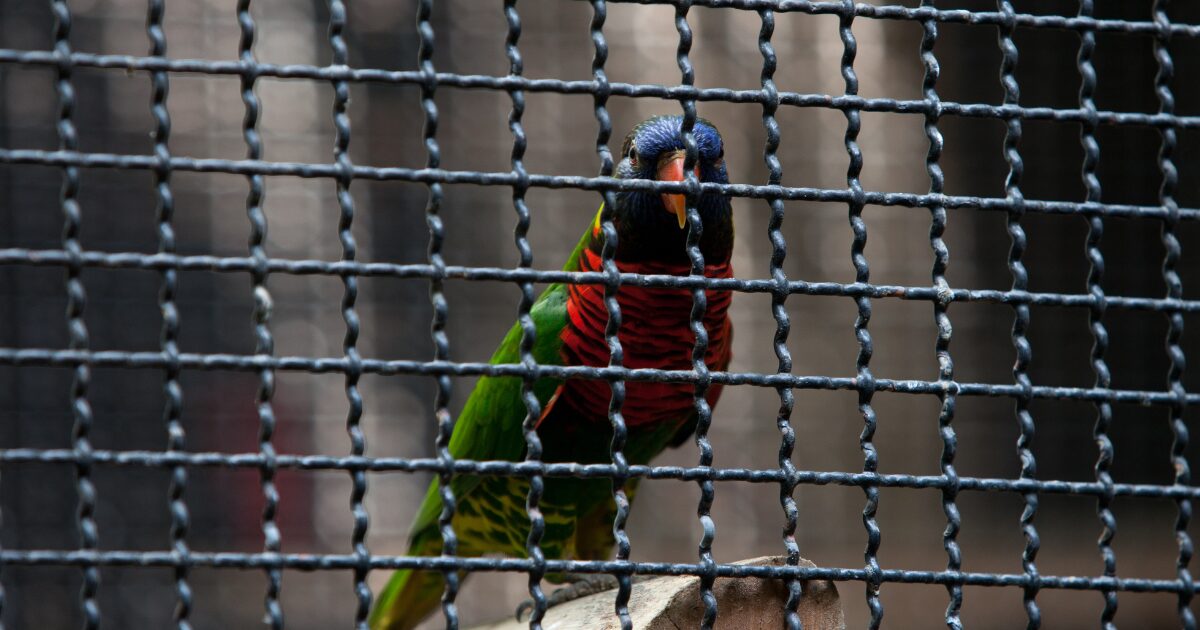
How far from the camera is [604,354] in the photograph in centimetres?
169

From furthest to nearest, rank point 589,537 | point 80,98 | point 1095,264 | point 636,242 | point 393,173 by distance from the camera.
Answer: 1. point 80,98
2. point 589,537
3. point 636,242
4. point 1095,264
5. point 393,173

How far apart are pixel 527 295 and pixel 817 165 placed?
2795 mm

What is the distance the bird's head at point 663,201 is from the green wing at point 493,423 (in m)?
0.08

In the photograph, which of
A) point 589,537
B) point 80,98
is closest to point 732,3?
point 589,537

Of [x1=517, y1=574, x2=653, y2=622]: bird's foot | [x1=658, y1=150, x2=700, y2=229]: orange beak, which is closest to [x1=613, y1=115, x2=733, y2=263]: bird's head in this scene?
[x1=658, y1=150, x2=700, y2=229]: orange beak

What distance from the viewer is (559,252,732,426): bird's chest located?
5.53 feet

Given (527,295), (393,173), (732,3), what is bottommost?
(527,295)

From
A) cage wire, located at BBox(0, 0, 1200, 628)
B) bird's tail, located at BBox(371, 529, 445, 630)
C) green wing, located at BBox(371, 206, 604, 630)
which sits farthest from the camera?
bird's tail, located at BBox(371, 529, 445, 630)

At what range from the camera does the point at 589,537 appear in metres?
2.13

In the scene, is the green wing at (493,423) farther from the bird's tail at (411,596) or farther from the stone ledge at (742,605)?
the stone ledge at (742,605)

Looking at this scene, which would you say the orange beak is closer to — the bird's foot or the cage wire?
the cage wire

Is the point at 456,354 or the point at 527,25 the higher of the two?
the point at 527,25

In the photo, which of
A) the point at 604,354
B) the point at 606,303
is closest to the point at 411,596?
the point at 604,354

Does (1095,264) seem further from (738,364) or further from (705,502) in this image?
(738,364)
